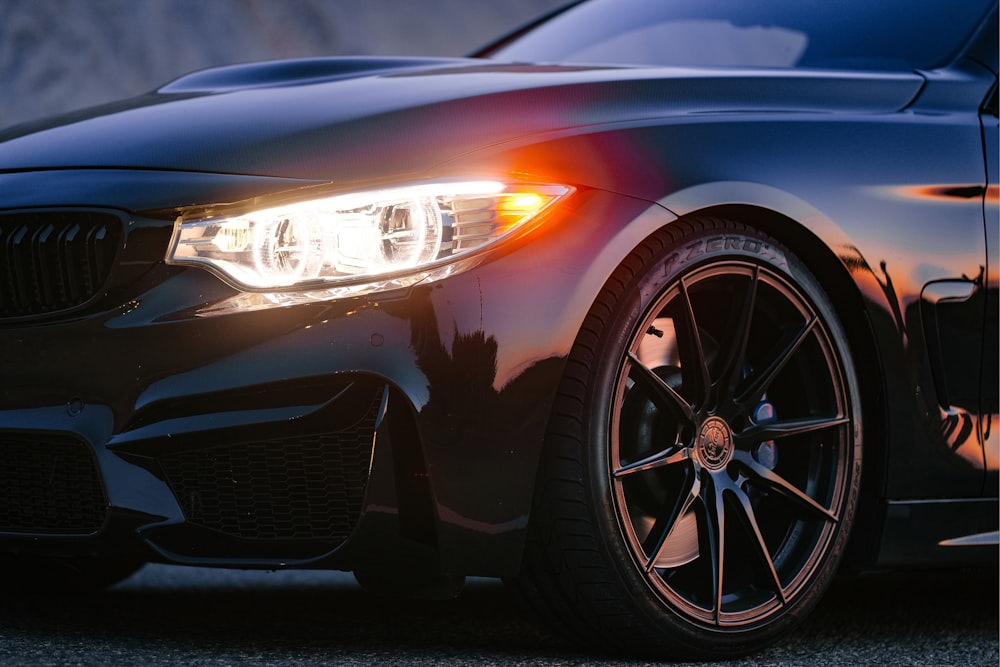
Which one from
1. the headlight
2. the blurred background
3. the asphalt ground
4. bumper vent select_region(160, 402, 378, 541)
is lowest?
the asphalt ground

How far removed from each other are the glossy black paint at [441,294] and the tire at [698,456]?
0.21 ft

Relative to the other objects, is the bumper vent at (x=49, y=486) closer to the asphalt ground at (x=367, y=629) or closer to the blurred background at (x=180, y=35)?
the asphalt ground at (x=367, y=629)

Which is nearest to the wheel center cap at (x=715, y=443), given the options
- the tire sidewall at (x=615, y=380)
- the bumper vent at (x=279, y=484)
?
the tire sidewall at (x=615, y=380)

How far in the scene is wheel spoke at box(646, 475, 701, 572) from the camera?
103 inches

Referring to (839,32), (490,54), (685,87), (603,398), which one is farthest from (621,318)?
(490,54)

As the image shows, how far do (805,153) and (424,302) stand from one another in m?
0.92

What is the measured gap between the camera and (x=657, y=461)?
2639mm

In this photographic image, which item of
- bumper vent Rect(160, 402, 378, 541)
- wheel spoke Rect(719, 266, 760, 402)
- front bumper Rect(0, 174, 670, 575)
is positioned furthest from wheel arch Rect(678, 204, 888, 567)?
bumper vent Rect(160, 402, 378, 541)

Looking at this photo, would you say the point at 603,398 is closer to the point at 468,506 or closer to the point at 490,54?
the point at 468,506

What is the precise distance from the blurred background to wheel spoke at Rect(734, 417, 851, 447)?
738 cm

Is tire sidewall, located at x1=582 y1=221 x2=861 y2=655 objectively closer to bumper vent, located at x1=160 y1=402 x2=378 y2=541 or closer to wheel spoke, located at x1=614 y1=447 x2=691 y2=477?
wheel spoke, located at x1=614 y1=447 x2=691 y2=477

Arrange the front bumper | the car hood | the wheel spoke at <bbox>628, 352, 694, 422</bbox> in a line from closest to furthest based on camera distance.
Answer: the front bumper < the car hood < the wheel spoke at <bbox>628, 352, 694, 422</bbox>

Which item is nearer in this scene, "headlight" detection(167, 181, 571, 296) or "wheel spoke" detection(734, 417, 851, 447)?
"headlight" detection(167, 181, 571, 296)

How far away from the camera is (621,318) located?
8.41 ft
